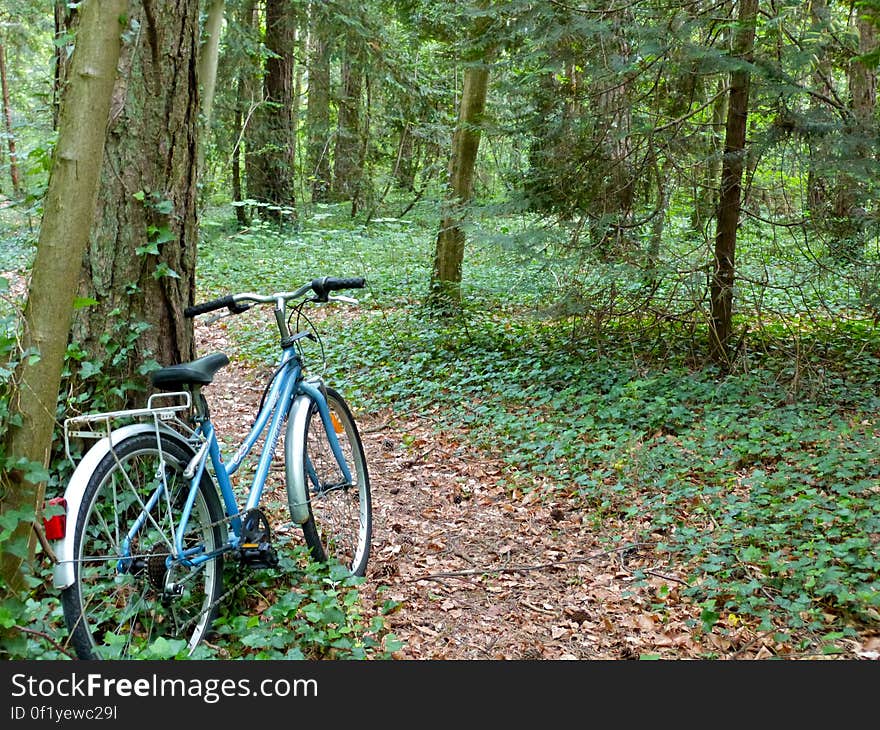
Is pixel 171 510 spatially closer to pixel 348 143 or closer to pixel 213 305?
pixel 213 305

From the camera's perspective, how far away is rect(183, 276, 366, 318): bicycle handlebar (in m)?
3.66

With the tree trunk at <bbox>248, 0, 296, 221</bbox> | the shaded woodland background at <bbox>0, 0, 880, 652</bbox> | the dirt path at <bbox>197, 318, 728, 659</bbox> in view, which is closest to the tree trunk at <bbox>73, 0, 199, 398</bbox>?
the shaded woodland background at <bbox>0, 0, 880, 652</bbox>

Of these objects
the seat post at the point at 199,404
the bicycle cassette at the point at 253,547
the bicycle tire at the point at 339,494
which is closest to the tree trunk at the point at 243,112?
the bicycle tire at the point at 339,494

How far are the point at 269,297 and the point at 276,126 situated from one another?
1387cm

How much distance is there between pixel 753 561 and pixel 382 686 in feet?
7.58

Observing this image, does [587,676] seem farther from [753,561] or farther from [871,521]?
[871,521]

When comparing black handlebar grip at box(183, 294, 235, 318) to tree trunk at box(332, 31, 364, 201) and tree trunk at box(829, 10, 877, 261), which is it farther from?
tree trunk at box(332, 31, 364, 201)

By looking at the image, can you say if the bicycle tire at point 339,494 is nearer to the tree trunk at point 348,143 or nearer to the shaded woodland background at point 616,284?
the shaded woodland background at point 616,284

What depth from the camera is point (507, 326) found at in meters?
9.20

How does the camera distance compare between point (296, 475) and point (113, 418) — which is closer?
point (113, 418)

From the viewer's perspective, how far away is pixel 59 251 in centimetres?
260

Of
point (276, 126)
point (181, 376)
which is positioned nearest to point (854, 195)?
point (181, 376)

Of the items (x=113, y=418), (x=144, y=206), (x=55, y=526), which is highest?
(x=144, y=206)

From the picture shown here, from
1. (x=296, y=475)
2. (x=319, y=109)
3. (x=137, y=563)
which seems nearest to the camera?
(x=137, y=563)
